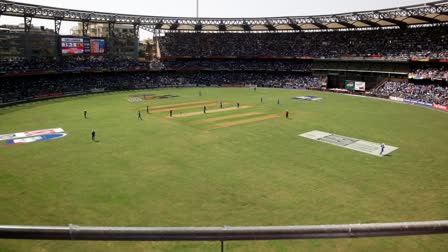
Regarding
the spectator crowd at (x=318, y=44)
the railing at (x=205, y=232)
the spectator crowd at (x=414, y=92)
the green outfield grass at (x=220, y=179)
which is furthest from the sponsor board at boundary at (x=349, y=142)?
the spectator crowd at (x=318, y=44)

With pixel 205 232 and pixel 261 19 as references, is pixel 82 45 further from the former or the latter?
pixel 205 232

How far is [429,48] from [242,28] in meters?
49.2

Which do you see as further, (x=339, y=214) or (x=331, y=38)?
(x=331, y=38)

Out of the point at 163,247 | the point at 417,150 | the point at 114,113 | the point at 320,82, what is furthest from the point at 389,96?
the point at 163,247

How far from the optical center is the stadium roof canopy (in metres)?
57.6

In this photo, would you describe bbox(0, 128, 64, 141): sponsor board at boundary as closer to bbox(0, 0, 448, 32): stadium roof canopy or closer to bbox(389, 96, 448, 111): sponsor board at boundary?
bbox(0, 0, 448, 32): stadium roof canopy

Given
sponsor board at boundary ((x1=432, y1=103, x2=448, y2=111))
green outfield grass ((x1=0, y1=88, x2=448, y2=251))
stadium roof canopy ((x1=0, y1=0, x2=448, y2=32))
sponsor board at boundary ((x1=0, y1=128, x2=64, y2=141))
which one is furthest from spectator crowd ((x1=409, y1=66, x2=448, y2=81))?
sponsor board at boundary ((x1=0, y1=128, x2=64, y2=141))

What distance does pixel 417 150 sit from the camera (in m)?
27.8

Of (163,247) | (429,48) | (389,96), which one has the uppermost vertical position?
(429,48)

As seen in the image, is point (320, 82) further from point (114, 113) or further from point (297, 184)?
point (297, 184)

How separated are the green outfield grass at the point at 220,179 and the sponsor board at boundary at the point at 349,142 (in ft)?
3.91

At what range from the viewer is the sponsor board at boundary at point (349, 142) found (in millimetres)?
27572

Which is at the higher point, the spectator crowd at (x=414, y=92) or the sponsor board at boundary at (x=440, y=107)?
the spectator crowd at (x=414, y=92)

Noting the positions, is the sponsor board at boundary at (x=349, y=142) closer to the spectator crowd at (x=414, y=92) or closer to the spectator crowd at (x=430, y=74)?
the spectator crowd at (x=414, y=92)
